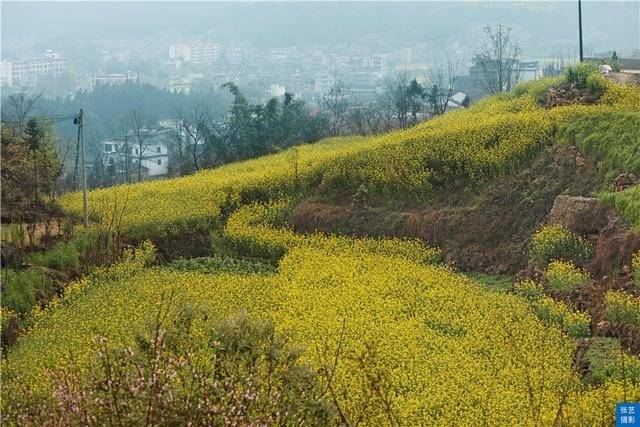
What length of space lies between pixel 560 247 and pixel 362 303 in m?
3.32

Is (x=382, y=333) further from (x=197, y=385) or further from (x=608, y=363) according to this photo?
(x=197, y=385)

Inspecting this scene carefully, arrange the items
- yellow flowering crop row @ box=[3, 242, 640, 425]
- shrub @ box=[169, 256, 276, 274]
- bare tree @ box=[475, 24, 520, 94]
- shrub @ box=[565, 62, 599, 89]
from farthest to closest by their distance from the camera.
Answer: bare tree @ box=[475, 24, 520, 94], shrub @ box=[565, 62, 599, 89], shrub @ box=[169, 256, 276, 274], yellow flowering crop row @ box=[3, 242, 640, 425]

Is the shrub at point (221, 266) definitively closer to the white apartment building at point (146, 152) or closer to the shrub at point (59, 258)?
the shrub at point (59, 258)

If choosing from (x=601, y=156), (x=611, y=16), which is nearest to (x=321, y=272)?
(x=601, y=156)

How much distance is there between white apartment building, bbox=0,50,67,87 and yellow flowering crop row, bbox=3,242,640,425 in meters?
67.8

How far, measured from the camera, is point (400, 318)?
10.4m

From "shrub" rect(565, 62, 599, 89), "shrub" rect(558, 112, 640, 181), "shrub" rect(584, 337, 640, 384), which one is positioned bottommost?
"shrub" rect(584, 337, 640, 384)

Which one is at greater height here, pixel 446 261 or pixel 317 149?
pixel 317 149

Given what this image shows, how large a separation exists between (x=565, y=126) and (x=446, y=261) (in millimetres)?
3743

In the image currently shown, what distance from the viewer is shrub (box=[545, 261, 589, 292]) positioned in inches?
422

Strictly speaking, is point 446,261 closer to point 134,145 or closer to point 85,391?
point 85,391

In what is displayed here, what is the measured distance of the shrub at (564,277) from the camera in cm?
1073

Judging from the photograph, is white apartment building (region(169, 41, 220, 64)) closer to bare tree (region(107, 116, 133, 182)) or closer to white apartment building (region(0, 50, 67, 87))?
white apartment building (region(0, 50, 67, 87))

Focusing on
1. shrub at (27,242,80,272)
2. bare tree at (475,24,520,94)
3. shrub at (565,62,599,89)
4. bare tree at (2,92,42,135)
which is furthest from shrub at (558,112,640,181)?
bare tree at (475,24,520,94)
